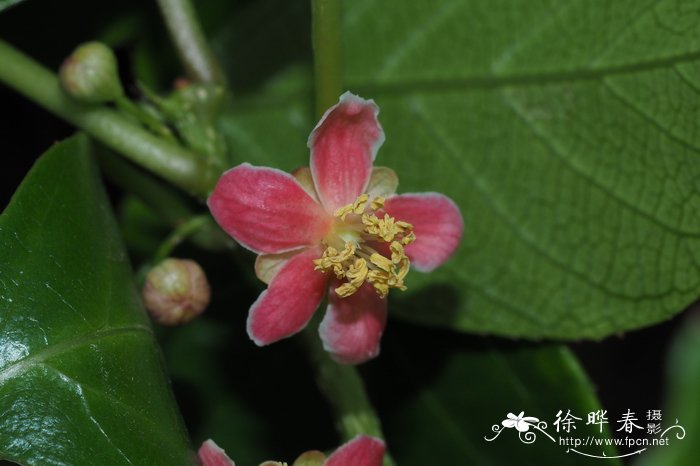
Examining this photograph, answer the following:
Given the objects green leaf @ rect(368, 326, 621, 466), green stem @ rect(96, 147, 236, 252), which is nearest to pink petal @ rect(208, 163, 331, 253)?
green stem @ rect(96, 147, 236, 252)

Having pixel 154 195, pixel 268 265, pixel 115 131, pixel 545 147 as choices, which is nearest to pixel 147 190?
pixel 154 195

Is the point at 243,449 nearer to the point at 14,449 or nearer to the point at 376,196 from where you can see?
the point at 376,196

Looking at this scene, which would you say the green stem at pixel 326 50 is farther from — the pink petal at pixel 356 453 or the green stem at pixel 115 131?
the pink petal at pixel 356 453

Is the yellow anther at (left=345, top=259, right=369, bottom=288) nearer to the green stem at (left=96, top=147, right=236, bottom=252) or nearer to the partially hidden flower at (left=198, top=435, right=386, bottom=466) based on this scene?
the partially hidden flower at (left=198, top=435, right=386, bottom=466)

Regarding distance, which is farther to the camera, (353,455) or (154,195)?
(154,195)

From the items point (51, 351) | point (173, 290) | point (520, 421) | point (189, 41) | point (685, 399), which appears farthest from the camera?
point (520, 421)

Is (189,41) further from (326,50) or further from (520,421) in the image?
(520,421)

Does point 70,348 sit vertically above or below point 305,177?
below

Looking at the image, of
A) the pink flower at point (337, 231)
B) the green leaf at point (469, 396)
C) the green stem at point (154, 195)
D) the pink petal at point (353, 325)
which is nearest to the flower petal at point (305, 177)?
the pink flower at point (337, 231)

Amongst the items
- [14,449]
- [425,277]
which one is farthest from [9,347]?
[425,277]
